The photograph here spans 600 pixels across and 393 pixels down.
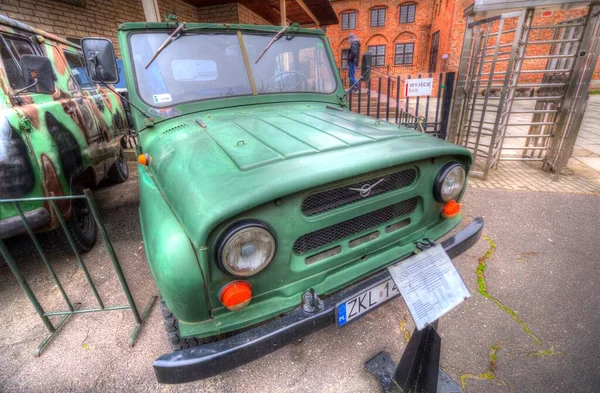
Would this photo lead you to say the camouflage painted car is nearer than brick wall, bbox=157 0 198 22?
Yes

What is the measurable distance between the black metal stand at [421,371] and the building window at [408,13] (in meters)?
24.8

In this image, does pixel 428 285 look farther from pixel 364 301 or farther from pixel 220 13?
pixel 220 13

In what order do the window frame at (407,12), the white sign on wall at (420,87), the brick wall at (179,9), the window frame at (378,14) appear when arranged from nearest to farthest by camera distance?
the white sign on wall at (420,87) < the brick wall at (179,9) < the window frame at (407,12) < the window frame at (378,14)

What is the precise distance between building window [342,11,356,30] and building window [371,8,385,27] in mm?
1367

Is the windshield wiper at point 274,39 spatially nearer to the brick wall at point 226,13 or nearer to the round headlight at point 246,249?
the round headlight at point 246,249

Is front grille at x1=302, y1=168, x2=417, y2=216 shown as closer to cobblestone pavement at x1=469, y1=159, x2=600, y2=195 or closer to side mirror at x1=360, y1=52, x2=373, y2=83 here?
side mirror at x1=360, y1=52, x2=373, y2=83

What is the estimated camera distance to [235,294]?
1.28 meters

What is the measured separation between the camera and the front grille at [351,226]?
152cm

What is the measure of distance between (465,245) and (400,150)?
30.5 inches

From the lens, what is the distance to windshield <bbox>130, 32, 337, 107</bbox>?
7.50ft

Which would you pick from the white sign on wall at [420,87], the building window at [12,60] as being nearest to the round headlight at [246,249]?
the building window at [12,60]

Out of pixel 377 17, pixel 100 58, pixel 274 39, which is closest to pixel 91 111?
pixel 100 58

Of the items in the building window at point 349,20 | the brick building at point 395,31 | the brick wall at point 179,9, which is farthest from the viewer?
the building window at point 349,20

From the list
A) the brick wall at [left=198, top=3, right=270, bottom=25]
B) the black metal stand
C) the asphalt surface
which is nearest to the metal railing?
the asphalt surface
